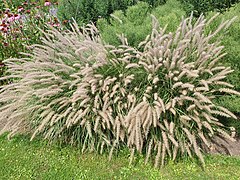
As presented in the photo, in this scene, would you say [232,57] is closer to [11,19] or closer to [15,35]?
[11,19]

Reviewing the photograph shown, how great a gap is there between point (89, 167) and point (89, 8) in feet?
10.5

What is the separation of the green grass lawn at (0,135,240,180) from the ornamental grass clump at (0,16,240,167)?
136mm

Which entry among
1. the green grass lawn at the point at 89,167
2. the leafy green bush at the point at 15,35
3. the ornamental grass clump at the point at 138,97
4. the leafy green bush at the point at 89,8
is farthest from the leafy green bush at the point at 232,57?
the leafy green bush at the point at 15,35

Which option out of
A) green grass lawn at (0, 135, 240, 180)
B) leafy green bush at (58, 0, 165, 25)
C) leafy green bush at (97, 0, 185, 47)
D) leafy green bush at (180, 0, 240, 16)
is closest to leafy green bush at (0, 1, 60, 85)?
leafy green bush at (58, 0, 165, 25)

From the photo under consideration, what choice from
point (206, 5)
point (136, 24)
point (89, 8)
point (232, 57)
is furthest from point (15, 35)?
A: point (232, 57)

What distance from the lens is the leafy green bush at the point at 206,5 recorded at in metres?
5.17

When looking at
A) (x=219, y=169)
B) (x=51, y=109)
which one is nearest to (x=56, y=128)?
(x=51, y=109)

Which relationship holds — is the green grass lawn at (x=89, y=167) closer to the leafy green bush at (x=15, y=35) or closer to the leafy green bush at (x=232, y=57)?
the leafy green bush at (x=232, y=57)

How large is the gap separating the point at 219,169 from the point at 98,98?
1.59 m

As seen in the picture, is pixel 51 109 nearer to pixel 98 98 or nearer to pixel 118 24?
pixel 98 98

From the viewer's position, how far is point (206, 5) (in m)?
5.20

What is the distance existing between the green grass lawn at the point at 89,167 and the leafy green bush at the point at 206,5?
8.37 ft

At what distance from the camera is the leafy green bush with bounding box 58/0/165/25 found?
5.78 m

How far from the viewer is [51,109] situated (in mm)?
3869
